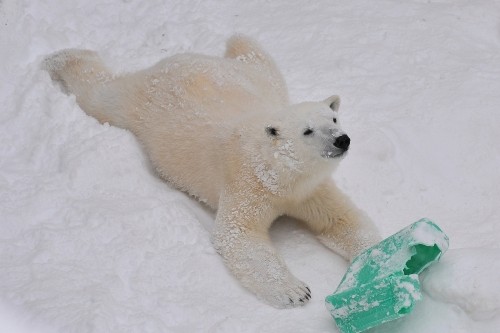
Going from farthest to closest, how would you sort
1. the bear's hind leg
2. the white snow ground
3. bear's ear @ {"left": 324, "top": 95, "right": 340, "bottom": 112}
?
1. the bear's hind leg
2. bear's ear @ {"left": 324, "top": 95, "right": 340, "bottom": 112}
3. the white snow ground

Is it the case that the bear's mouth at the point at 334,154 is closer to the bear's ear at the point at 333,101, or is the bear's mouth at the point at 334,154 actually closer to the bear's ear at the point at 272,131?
the bear's ear at the point at 272,131

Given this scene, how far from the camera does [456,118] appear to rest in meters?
5.11

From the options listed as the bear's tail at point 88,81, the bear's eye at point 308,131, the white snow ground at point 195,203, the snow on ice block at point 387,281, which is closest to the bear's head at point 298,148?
the bear's eye at point 308,131

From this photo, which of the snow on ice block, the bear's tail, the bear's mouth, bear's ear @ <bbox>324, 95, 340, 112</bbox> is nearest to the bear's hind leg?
bear's ear @ <bbox>324, 95, 340, 112</bbox>

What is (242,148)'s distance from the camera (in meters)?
4.21

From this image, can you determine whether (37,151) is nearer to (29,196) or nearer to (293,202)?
(29,196)

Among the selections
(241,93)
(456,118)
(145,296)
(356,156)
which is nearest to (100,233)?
(145,296)

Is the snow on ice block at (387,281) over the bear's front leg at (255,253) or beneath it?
over

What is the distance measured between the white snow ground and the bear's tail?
144mm

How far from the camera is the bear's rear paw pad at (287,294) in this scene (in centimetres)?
364

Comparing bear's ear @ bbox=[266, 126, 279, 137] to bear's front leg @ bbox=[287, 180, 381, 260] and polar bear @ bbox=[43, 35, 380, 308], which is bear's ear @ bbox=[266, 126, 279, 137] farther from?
bear's front leg @ bbox=[287, 180, 381, 260]

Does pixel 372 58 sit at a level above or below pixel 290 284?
above

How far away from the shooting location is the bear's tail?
16.4ft

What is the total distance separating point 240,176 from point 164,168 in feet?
2.27
